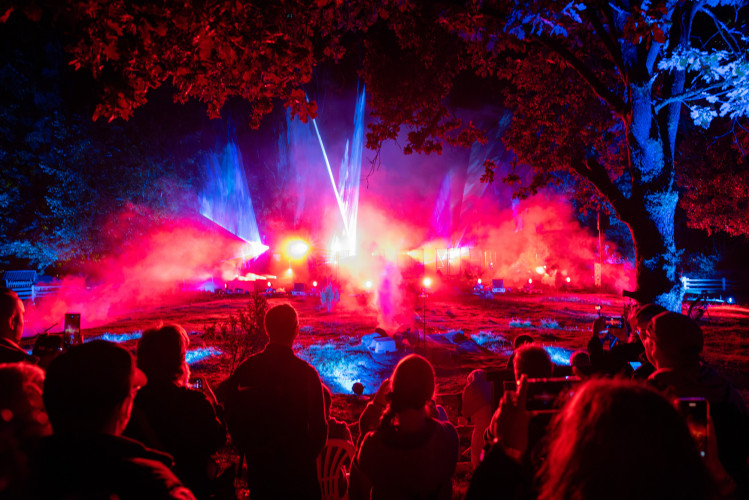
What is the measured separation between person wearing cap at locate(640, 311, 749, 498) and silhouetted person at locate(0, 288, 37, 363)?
4408mm

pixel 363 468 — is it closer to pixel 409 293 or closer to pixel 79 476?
pixel 79 476

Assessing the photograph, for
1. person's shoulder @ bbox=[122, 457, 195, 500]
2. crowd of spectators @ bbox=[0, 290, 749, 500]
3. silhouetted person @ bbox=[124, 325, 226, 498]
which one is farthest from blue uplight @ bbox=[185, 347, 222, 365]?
person's shoulder @ bbox=[122, 457, 195, 500]

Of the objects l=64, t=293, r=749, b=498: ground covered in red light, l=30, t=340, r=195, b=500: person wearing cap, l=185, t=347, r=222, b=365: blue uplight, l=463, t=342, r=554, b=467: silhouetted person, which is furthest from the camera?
l=185, t=347, r=222, b=365: blue uplight

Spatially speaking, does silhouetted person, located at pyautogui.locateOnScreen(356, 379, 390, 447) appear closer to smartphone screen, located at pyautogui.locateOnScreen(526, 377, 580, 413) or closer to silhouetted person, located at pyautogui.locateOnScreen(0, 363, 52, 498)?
smartphone screen, located at pyautogui.locateOnScreen(526, 377, 580, 413)

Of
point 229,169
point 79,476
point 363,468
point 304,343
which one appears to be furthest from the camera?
point 229,169

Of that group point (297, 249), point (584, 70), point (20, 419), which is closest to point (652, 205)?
point (584, 70)

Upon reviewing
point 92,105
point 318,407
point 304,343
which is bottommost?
point 304,343

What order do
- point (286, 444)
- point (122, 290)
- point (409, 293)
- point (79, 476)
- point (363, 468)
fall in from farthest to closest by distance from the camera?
point (122, 290) → point (409, 293) → point (286, 444) → point (363, 468) → point (79, 476)

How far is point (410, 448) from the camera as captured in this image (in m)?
2.31

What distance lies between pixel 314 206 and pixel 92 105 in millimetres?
22360

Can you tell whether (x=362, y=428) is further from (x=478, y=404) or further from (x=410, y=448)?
(x=478, y=404)

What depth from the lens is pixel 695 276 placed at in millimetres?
29125

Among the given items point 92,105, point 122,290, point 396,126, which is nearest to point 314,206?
point 122,290

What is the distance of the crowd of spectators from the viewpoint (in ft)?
3.86
